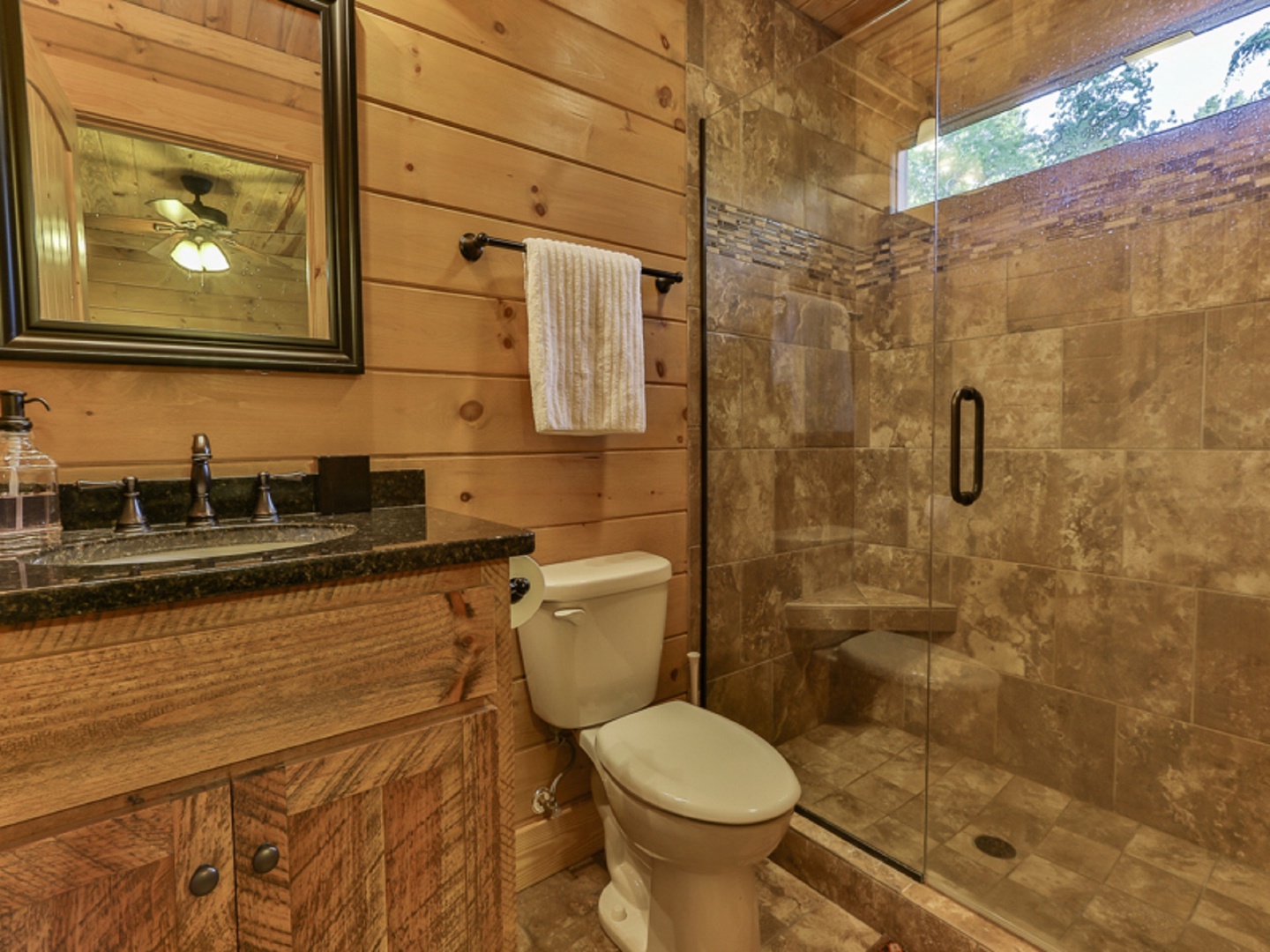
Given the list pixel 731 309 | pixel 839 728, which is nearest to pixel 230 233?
pixel 731 309

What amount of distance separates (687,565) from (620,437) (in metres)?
0.45

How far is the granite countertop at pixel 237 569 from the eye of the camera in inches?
22.3

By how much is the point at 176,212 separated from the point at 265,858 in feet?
3.40

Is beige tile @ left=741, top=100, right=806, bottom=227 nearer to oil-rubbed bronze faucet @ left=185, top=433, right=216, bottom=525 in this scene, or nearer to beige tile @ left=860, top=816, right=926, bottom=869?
oil-rubbed bronze faucet @ left=185, top=433, right=216, bottom=525

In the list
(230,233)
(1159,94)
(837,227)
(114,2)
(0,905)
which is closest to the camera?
(0,905)

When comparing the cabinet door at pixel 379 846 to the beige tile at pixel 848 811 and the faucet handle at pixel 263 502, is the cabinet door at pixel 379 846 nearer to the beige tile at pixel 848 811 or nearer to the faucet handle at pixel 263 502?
the faucet handle at pixel 263 502

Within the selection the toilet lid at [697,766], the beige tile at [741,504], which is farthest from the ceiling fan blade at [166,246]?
the beige tile at [741,504]

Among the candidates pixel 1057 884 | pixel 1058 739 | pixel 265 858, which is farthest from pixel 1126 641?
pixel 265 858

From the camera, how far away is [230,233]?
1113 millimetres

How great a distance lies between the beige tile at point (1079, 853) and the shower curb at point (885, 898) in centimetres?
39

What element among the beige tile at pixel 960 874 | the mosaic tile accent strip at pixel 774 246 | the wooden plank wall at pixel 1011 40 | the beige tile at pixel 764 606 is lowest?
the beige tile at pixel 960 874

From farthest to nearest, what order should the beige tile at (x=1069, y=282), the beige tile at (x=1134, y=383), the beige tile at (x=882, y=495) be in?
the beige tile at (x=882, y=495) < the beige tile at (x=1069, y=282) < the beige tile at (x=1134, y=383)

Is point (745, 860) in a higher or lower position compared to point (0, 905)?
lower

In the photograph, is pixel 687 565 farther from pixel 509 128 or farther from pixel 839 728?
pixel 509 128
